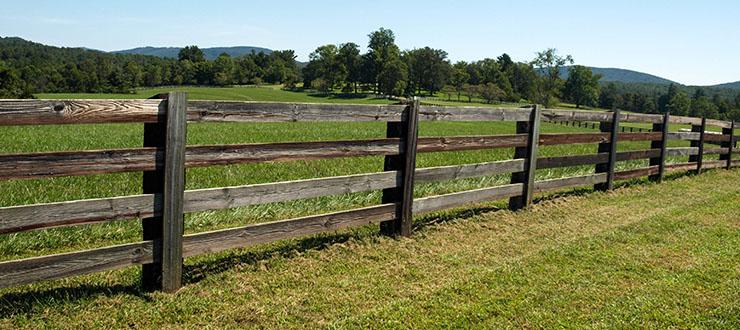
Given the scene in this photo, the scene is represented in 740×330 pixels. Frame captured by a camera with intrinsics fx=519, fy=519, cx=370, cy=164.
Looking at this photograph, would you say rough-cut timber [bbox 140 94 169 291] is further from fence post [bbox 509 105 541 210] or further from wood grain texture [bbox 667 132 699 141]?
wood grain texture [bbox 667 132 699 141]

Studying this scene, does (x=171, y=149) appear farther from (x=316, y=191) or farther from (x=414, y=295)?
(x=414, y=295)

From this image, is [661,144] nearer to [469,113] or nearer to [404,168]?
[469,113]

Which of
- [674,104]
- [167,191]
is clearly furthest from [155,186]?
[674,104]

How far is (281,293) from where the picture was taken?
14.5 ft

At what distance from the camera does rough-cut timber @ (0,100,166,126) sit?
3557mm

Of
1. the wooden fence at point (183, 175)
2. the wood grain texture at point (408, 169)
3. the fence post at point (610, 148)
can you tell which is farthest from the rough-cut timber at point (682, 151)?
the wood grain texture at point (408, 169)

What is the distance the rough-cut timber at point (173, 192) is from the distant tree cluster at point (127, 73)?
84.1 metres

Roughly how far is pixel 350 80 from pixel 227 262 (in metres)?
118

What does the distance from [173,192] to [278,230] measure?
120 cm

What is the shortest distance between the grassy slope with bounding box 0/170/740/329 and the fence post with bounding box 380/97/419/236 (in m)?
0.22

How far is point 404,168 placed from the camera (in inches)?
246

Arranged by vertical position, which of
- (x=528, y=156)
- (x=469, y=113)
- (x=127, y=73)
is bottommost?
(x=528, y=156)

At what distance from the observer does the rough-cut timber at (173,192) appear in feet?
13.8

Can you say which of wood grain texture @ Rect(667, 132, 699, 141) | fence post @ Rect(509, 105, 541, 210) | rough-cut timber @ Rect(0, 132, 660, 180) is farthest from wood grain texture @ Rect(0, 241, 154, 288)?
wood grain texture @ Rect(667, 132, 699, 141)
